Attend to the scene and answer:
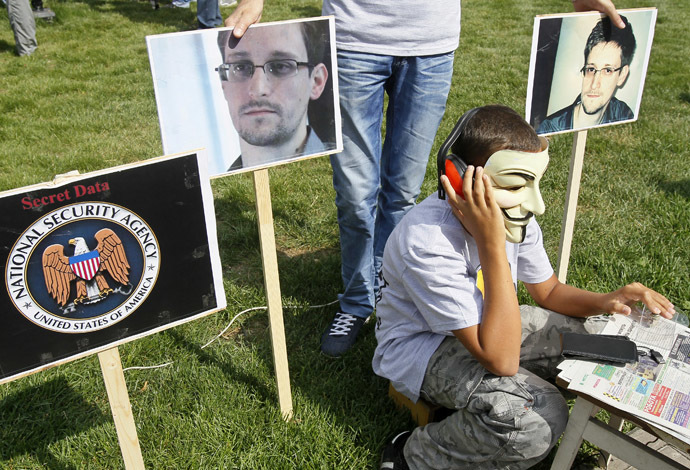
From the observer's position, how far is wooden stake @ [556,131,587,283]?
9.22 ft

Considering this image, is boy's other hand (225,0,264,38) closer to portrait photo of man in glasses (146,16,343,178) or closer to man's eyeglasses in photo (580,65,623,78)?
portrait photo of man in glasses (146,16,343,178)

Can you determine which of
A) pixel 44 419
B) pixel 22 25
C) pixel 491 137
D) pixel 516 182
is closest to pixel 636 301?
pixel 516 182

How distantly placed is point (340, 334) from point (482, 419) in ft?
3.25

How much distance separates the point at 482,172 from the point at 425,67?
88cm

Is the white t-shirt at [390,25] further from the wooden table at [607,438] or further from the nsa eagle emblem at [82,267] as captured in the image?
the wooden table at [607,438]

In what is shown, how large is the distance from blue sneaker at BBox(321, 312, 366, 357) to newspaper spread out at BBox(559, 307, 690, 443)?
3.77 feet

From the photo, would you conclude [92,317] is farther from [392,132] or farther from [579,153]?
[579,153]

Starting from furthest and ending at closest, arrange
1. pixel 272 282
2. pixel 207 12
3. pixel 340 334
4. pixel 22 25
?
pixel 207 12 < pixel 22 25 < pixel 340 334 < pixel 272 282

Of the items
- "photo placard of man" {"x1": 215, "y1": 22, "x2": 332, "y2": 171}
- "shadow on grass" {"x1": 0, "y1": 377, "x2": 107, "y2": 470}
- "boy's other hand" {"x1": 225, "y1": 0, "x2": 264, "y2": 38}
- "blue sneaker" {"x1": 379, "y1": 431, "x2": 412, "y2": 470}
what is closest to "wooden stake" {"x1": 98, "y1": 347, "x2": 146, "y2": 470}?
"shadow on grass" {"x1": 0, "y1": 377, "x2": 107, "y2": 470}

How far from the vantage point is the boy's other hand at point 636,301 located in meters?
2.08

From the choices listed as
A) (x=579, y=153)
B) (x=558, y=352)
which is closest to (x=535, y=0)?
(x=579, y=153)

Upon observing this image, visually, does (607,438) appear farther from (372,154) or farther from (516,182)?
(372,154)

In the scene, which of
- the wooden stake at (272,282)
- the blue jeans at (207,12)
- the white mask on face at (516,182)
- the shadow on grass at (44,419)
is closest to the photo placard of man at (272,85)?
the wooden stake at (272,282)

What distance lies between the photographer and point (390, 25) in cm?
248
